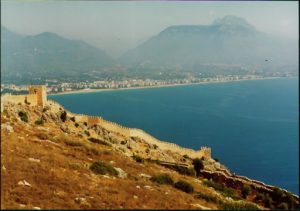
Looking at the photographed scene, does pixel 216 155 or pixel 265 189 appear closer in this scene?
pixel 265 189

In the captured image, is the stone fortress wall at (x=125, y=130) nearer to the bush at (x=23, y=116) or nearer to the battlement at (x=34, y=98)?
the battlement at (x=34, y=98)

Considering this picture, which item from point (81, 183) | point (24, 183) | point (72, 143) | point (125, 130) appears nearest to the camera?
point (24, 183)

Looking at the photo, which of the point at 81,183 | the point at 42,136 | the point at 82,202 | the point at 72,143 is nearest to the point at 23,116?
the point at 42,136

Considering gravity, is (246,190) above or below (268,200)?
above

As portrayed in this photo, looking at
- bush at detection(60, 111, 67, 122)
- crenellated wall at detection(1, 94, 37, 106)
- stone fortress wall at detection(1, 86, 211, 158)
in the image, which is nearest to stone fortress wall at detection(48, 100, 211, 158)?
stone fortress wall at detection(1, 86, 211, 158)

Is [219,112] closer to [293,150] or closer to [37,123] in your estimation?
[293,150]

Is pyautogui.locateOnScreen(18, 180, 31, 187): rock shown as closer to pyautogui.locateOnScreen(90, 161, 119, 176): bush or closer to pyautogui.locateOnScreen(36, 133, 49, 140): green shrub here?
pyautogui.locateOnScreen(90, 161, 119, 176): bush

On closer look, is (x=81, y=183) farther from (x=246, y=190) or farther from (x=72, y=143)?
(x=246, y=190)

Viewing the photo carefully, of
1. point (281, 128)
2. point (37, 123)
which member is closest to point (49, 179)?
point (37, 123)

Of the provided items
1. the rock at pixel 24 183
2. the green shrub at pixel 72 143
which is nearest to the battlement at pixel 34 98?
the green shrub at pixel 72 143
